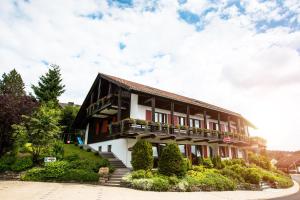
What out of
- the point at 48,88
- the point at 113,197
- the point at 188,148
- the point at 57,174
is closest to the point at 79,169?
the point at 57,174

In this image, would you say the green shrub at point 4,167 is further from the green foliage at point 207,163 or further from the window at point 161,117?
the green foliage at point 207,163

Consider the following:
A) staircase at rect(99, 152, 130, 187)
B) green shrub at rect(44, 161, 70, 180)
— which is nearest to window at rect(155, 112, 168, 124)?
staircase at rect(99, 152, 130, 187)

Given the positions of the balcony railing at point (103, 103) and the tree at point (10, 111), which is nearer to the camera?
the tree at point (10, 111)

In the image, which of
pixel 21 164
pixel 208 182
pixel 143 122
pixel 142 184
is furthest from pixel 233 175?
pixel 21 164

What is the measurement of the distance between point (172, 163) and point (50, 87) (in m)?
25.5

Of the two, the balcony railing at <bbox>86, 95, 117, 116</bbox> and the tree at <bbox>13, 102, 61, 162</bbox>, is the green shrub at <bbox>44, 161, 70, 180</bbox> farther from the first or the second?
the balcony railing at <bbox>86, 95, 117, 116</bbox>

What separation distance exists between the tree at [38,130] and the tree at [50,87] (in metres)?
15.2

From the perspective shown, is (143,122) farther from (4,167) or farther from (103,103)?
(4,167)

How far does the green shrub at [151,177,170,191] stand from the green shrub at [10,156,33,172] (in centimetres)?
1001

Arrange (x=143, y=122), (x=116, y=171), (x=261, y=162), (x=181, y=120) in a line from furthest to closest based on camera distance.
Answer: (x=261, y=162)
(x=181, y=120)
(x=143, y=122)
(x=116, y=171)

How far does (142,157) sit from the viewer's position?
17422 millimetres

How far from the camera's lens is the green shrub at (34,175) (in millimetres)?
16406

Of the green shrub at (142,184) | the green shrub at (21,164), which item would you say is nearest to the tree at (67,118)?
the green shrub at (21,164)

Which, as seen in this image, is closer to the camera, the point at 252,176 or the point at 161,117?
the point at 252,176
